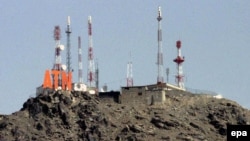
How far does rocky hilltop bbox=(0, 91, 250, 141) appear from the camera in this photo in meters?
145

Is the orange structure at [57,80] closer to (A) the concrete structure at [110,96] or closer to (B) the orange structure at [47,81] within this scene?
(B) the orange structure at [47,81]

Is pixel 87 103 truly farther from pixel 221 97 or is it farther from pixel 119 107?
pixel 221 97

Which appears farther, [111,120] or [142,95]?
[142,95]

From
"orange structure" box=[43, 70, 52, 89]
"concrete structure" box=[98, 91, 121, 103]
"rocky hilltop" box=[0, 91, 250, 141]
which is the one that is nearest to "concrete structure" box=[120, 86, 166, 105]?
"concrete structure" box=[98, 91, 121, 103]

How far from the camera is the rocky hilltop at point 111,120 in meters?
145

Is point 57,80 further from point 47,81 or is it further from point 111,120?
point 111,120

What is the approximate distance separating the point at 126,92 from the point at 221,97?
20232mm

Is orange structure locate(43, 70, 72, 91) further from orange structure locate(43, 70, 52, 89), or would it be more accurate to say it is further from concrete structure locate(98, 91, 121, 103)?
concrete structure locate(98, 91, 121, 103)

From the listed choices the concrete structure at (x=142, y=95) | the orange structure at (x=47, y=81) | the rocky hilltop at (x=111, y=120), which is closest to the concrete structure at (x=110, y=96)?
the concrete structure at (x=142, y=95)

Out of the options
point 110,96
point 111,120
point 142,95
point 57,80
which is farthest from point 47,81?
point 142,95

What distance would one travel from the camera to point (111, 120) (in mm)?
148375

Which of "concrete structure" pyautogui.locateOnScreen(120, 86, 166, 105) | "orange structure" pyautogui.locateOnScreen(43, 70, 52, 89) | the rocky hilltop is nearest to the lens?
the rocky hilltop

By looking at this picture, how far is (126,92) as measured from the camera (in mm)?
156125

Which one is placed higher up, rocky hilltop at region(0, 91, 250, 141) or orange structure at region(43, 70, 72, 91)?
orange structure at region(43, 70, 72, 91)
